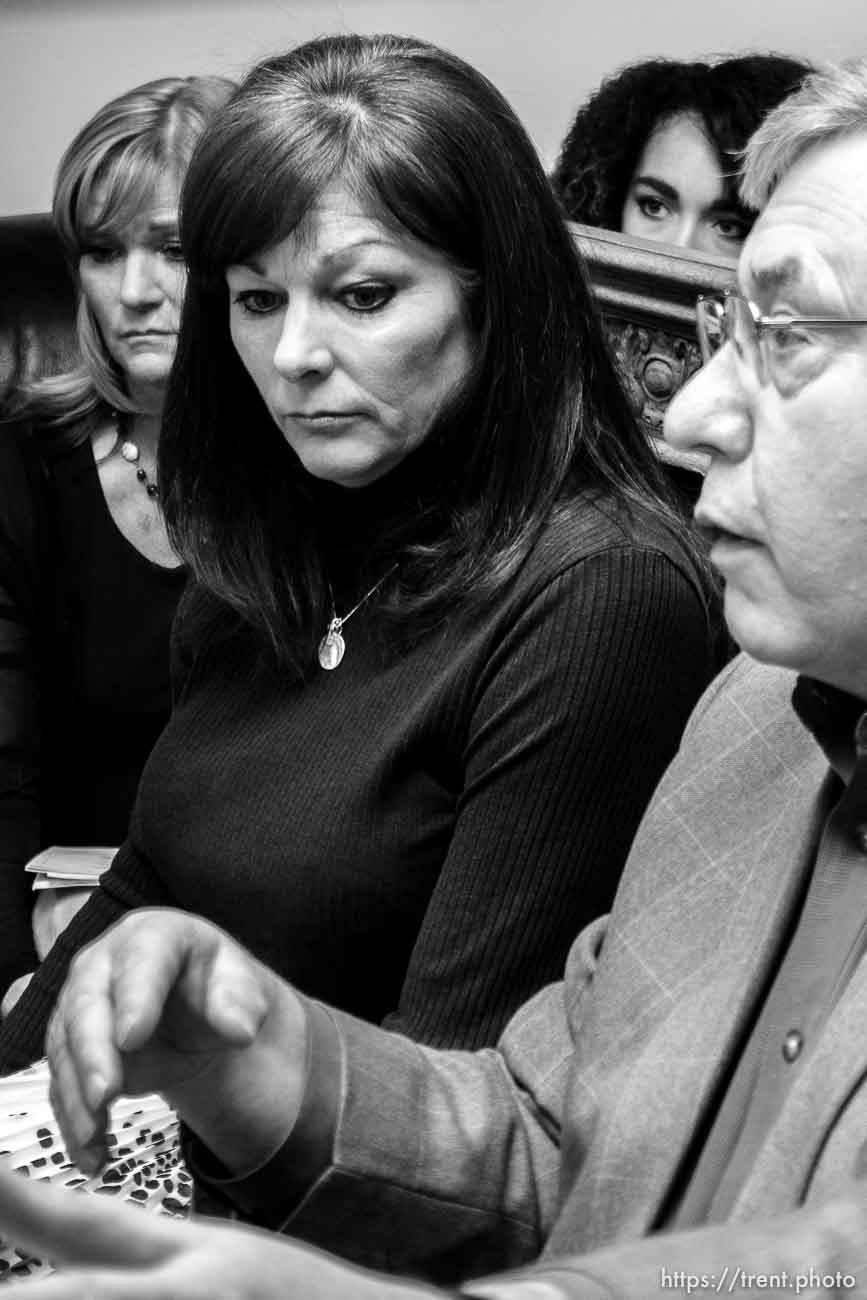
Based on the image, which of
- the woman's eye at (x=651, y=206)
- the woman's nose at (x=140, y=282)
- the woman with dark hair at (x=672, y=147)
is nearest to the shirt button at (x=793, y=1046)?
the woman's nose at (x=140, y=282)

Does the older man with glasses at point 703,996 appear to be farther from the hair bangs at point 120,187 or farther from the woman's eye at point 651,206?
the woman's eye at point 651,206

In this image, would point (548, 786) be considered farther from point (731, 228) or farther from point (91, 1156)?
point (731, 228)

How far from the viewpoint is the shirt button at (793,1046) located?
101 cm

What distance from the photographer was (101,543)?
2451 millimetres

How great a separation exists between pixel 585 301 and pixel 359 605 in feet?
1.08

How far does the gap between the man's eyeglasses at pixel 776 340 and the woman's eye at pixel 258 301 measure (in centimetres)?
61

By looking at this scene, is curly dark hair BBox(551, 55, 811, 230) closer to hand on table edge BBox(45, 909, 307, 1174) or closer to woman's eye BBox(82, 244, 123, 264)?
woman's eye BBox(82, 244, 123, 264)

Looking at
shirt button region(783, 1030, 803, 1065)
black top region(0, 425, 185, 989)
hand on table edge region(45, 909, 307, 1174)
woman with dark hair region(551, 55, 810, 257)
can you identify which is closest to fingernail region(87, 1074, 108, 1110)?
hand on table edge region(45, 909, 307, 1174)

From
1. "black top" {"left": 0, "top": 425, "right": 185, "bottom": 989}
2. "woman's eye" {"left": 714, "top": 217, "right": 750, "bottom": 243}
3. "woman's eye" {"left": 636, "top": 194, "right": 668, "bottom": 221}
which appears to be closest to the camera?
"black top" {"left": 0, "top": 425, "right": 185, "bottom": 989}

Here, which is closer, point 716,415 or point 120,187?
point 716,415

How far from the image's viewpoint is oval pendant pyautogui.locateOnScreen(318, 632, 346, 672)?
1663 millimetres

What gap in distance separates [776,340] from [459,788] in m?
0.58

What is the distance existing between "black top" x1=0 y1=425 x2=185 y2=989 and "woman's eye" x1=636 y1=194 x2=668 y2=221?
1010mm

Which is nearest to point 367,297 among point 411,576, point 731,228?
point 411,576
